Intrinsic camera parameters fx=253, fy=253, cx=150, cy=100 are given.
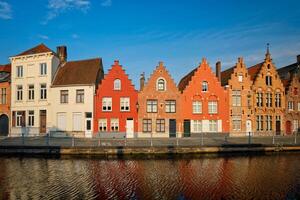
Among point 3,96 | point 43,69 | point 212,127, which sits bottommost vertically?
point 212,127

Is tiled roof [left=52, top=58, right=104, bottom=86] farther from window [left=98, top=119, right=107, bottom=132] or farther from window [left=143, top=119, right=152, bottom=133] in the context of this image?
window [left=143, top=119, right=152, bottom=133]

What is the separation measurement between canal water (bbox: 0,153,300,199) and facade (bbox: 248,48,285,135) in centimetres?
1643

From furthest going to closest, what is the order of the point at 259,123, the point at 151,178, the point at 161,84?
1. the point at 259,123
2. the point at 161,84
3. the point at 151,178

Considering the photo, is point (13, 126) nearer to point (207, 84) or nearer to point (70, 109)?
point (70, 109)

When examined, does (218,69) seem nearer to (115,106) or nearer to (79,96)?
(115,106)

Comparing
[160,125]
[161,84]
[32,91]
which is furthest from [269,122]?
[32,91]

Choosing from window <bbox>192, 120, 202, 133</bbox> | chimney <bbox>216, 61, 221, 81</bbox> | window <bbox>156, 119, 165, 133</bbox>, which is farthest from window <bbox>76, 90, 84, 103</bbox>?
chimney <bbox>216, 61, 221, 81</bbox>

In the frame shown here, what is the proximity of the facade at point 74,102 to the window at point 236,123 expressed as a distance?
18.4 metres

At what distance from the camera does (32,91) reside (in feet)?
109

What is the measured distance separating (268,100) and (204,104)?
9.57 metres

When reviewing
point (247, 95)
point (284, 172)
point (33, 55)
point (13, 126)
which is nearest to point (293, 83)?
point (247, 95)

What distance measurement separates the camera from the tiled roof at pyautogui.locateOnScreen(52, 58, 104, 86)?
105ft

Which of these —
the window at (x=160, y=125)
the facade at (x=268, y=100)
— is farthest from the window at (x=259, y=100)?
the window at (x=160, y=125)

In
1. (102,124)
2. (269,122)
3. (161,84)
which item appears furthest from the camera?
(269,122)
